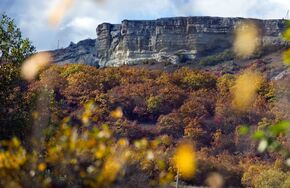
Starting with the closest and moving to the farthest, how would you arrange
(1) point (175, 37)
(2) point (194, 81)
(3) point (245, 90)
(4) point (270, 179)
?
1. (4) point (270, 179)
2. (3) point (245, 90)
3. (2) point (194, 81)
4. (1) point (175, 37)

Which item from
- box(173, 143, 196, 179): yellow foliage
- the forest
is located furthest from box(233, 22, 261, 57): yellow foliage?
box(173, 143, 196, 179): yellow foliage

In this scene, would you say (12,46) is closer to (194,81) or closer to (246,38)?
(194,81)

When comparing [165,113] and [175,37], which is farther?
[175,37]

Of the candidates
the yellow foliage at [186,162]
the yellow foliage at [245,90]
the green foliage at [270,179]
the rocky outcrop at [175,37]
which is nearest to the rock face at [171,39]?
the rocky outcrop at [175,37]

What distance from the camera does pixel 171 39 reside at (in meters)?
75.9

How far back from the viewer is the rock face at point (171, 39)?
242ft

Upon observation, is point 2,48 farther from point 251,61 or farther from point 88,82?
point 251,61

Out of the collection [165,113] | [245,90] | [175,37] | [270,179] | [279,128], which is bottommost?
[270,179]

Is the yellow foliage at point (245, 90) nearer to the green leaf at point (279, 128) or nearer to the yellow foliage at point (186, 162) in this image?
the yellow foliage at point (186, 162)

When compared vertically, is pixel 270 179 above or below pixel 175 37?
below

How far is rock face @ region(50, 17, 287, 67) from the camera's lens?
7388 cm

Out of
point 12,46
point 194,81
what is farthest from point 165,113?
point 12,46

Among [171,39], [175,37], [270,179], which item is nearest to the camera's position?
[270,179]

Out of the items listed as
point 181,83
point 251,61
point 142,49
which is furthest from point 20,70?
point 142,49
